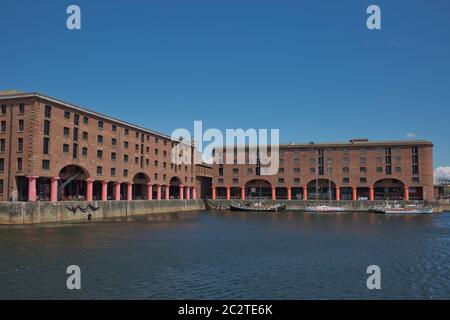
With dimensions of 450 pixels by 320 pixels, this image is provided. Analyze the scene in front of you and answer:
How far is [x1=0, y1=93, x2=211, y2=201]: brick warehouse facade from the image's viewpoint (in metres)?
62.3

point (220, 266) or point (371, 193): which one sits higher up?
point (371, 193)

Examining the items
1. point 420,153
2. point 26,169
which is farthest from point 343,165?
point 26,169

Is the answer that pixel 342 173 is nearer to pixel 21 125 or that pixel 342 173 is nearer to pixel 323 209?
pixel 323 209

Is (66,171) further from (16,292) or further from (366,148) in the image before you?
(366,148)

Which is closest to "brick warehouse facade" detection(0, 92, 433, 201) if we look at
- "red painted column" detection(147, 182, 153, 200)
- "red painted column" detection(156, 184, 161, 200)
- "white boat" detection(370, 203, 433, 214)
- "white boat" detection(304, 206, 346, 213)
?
"red painted column" detection(147, 182, 153, 200)

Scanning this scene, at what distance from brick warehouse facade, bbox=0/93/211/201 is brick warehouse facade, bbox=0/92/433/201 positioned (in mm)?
154

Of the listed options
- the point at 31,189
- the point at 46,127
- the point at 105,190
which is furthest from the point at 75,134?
the point at 31,189

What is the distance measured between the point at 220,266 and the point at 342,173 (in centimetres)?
9349

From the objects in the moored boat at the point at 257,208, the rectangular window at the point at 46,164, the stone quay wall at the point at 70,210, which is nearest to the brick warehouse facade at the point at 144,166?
the rectangular window at the point at 46,164

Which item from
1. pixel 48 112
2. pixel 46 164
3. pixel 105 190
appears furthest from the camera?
pixel 105 190

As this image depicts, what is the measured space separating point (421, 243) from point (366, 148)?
7595 cm

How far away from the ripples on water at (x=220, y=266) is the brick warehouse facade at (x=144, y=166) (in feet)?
66.7

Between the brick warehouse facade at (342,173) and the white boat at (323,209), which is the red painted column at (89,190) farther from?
the white boat at (323,209)

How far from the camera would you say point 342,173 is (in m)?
117
